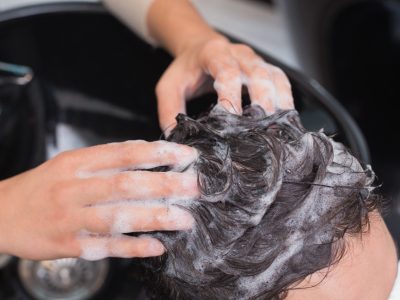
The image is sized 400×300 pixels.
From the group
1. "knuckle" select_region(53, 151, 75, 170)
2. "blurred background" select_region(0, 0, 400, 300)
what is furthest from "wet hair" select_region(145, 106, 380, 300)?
"blurred background" select_region(0, 0, 400, 300)

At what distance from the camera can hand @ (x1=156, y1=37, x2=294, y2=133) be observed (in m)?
0.89

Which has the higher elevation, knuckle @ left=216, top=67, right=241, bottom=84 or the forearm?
the forearm

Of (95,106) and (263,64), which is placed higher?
(263,64)

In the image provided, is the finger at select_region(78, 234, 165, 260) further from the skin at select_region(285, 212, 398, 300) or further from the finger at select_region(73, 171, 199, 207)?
the skin at select_region(285, 212, 398, 300)

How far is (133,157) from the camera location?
660 millimetres

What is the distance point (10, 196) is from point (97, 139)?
1.60 feet

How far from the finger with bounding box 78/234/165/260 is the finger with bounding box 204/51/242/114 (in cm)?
28

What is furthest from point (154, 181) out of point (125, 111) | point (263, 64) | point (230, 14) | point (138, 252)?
point (230, 14)

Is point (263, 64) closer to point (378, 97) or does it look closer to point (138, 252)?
point (138, 252)

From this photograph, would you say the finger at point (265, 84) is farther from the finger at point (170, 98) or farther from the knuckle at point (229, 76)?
the finger at point (170, 98)

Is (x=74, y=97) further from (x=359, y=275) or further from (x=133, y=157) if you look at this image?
(x=359, y=275)

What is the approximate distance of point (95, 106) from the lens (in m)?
1.22

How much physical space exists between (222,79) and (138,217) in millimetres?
360

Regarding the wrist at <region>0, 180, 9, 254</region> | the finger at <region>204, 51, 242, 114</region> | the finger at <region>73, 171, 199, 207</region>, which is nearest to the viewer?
the finger at <region>73, 171, 199, 207</region>
